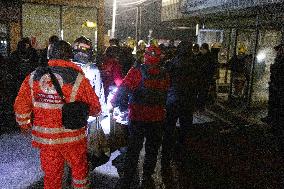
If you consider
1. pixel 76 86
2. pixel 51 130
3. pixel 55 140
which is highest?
pixel 76 86

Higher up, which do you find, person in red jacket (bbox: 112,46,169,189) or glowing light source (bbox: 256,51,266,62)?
glowing light source (bbox: 256,51,266,62)

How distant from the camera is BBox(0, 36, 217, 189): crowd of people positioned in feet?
13.6

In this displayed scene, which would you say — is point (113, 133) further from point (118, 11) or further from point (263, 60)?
point (118, 11)

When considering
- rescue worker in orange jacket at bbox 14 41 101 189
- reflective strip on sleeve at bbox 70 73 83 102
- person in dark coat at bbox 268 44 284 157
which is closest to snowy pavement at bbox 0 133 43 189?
rescue worker in orange jacket at bbox 14 41 101 189

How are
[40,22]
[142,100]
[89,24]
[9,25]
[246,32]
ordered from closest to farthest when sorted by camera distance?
[142,100]
[9,25]
[246,32]
[40,22]
[89,24]

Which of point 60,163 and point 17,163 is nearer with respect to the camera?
point 60,163

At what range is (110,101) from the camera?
5.62 metres

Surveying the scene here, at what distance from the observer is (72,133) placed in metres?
4.20

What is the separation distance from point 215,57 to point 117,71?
4.73 metres

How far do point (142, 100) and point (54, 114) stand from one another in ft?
5.42

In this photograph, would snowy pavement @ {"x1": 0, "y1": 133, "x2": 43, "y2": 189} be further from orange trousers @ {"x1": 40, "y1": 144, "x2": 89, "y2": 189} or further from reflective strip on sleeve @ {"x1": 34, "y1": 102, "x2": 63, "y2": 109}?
reflective strip on sleeve @ {"x1": 34, "y1": 102, "x2": 63, "y2": 109}

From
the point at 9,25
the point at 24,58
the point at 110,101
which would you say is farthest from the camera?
the point at 9,25

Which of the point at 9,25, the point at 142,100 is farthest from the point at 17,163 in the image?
the point at 9,25

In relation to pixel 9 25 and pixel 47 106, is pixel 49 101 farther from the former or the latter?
pixel 9 25
